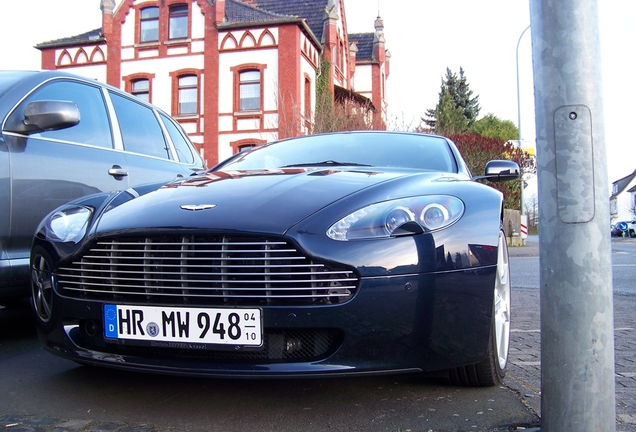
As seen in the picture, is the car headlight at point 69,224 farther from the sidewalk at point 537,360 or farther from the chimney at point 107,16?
the chimney at point 107,16

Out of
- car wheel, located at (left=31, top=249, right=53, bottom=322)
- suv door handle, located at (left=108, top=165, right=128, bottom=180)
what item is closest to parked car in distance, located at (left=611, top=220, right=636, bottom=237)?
suv door handle, located at (left=108, top=165, right=128, bottom=180)

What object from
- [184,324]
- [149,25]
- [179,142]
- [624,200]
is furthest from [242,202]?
[624,200]

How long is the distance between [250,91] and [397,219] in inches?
858

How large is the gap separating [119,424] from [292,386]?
74cm

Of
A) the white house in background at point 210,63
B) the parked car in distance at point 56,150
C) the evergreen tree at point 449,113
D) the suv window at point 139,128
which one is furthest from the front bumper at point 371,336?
the evergreen tree at point 449,113

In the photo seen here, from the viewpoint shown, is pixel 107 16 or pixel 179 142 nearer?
pixel 179 142

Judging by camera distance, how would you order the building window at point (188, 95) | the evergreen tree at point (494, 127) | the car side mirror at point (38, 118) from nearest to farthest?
the car side mirror at point (38, 118), the building window at point (188, 95), the evergreen tree at point (494, 127)

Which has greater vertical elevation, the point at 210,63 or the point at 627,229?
the point at 210,63

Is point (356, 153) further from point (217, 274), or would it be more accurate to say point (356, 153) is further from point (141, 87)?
point (141, 87)

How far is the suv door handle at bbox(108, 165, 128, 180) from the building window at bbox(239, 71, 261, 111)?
1916 cm

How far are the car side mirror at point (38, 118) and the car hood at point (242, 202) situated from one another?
3.46 feet

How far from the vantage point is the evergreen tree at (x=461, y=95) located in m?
62.0

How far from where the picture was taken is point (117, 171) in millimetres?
4297

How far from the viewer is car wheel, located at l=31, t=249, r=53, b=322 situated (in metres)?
2.51
